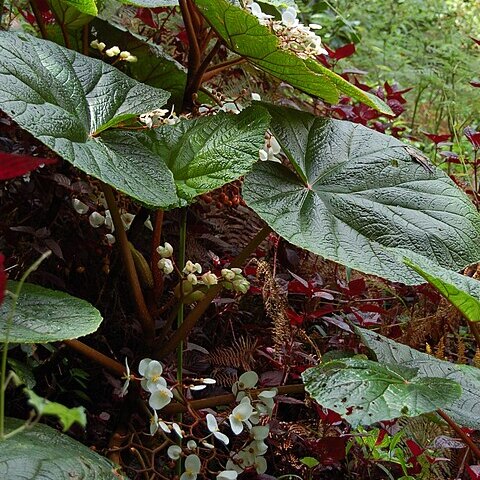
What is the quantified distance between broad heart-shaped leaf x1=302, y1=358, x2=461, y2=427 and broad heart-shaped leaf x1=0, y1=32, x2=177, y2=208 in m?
0.28

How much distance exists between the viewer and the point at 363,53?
3271 millimetres

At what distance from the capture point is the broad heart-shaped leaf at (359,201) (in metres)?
0.91

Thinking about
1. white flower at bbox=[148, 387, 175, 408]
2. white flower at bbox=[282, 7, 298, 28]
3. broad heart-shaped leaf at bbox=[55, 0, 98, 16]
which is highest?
white flower at bbox=[282, 7, 298, 28]

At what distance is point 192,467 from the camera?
90 centimetres

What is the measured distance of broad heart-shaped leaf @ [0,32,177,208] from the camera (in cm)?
82

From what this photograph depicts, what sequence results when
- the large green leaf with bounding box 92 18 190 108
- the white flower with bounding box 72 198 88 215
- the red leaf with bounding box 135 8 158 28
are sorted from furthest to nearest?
the red leaf with bounding box 135 8 158 28 < the large green leaf with bounding box 92 18 190 108 < the white flower with bounding box 72 198 88 215

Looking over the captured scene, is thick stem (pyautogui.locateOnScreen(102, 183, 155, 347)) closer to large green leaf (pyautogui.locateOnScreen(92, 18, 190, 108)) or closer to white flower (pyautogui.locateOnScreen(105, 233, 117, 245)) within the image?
white flower (pyautogui.locateOnScreen(105, 233, 117, 245))

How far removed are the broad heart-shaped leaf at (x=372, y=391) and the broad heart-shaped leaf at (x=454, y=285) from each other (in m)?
0.10

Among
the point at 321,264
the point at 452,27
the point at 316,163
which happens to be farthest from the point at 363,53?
the point at 316,163

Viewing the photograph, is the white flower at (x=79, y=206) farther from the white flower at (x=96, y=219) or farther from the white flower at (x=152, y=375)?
the white flower at (x=152, y=375)

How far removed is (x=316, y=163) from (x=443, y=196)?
20 centimetres

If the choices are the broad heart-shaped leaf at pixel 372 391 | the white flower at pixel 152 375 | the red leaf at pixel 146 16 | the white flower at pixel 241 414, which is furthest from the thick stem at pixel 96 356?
the red leaf at pixel 146 16

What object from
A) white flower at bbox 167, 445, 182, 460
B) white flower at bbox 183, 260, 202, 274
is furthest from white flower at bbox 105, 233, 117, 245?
white flower at bbox 167, 445, 182, 460

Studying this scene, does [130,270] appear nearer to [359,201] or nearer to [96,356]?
[96,356]
